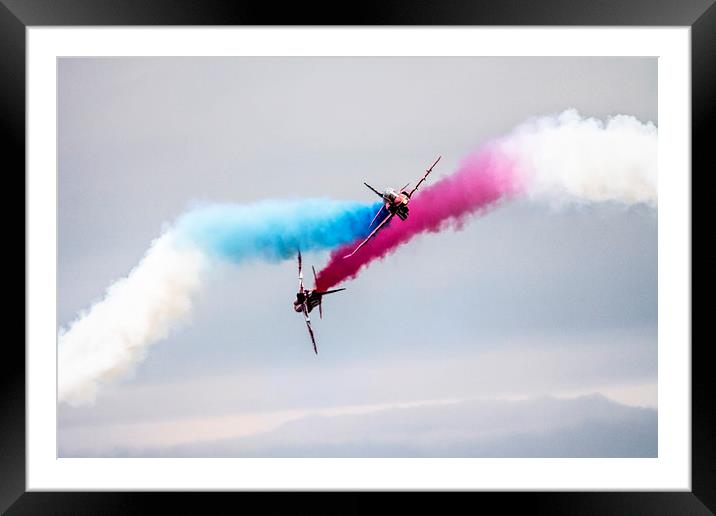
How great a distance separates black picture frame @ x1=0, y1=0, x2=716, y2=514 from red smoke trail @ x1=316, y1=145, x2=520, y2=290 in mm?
1814

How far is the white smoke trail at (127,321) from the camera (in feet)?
25.7

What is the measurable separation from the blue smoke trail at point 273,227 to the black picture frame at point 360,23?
185 cm

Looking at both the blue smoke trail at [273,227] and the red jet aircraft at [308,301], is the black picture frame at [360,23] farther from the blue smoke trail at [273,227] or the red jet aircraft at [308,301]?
the blue smoke trail at [273,227]

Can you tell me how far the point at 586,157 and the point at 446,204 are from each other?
4.89ft

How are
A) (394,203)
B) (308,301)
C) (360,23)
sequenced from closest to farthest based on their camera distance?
(360,23), (394,203), (308,301)

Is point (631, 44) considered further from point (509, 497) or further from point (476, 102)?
point (509, 497)

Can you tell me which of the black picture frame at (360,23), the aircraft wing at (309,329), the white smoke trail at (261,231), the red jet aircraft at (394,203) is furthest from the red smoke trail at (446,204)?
the black picture frame at (360,23)

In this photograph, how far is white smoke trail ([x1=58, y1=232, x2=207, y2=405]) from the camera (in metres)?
7.84

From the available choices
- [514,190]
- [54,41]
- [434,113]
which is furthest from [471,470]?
[54,41]

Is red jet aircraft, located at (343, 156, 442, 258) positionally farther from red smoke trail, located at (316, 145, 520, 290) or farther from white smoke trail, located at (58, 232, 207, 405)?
white smoke trail, located at (58, 232, 207, 405)

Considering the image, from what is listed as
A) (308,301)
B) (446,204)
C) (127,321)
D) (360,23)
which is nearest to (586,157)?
(446,204)

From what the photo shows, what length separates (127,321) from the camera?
7883 millimetres

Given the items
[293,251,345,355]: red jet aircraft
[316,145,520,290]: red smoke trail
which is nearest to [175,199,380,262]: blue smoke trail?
[316,145,520,290]: red smoke trail

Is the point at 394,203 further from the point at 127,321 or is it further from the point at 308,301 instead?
the point at 127,321
